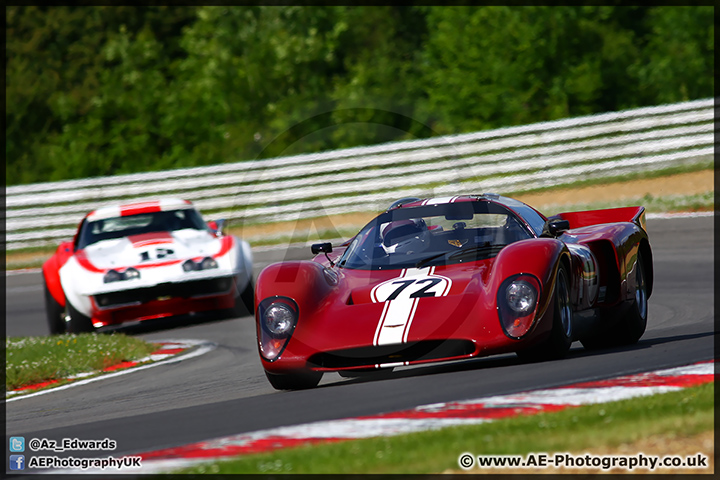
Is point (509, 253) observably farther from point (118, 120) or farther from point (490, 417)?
point (118, 120)

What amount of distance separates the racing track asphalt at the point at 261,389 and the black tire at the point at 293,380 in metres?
0.12

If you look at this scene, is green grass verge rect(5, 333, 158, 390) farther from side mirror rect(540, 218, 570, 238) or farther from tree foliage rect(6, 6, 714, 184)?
tree foliage rect(6, 6, 714, 184)

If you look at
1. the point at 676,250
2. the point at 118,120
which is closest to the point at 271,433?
the point at 676,250

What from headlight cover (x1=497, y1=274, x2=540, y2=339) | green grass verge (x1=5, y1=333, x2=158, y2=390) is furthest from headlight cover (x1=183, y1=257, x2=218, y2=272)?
headlight cover (x1=497, y1=274, x2=540, y2=339)

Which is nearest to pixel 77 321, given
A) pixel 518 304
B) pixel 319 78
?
pixel 518 304

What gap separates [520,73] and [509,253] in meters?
21.7

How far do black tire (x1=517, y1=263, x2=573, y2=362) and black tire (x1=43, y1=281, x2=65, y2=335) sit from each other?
6.77 m

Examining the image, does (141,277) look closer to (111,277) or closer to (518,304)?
(111,277)

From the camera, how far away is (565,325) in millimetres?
6207

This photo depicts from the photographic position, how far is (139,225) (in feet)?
40.0

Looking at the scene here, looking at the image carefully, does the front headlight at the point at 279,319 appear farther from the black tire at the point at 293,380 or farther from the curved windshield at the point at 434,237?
the curved windshield at the point at 434,237

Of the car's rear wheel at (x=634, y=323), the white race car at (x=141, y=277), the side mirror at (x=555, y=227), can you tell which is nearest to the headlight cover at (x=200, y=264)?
the white race car at (x=141, y=277)

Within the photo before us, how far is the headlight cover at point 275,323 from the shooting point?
6148 millimetres

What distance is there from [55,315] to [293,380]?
5884 mm
